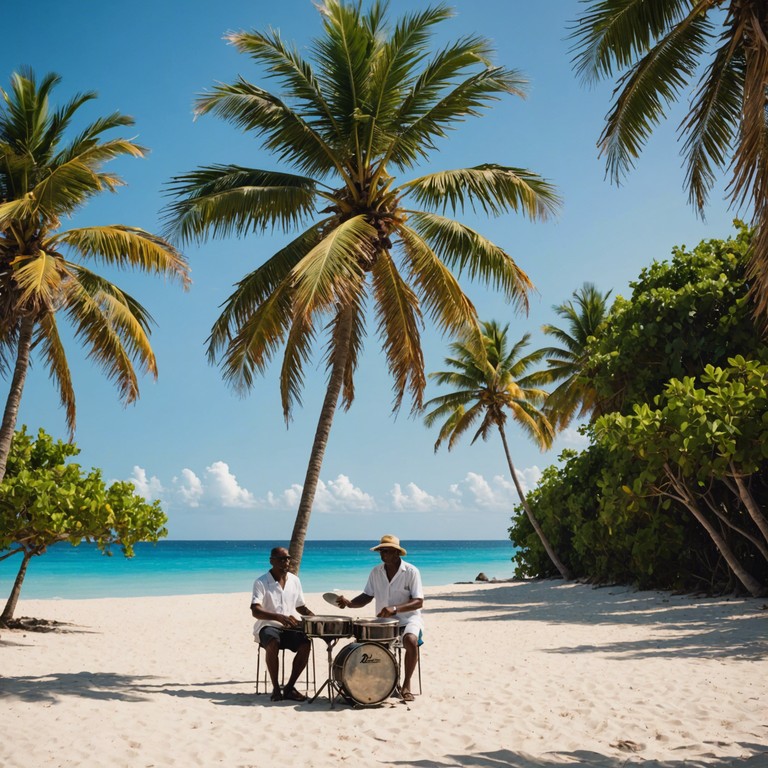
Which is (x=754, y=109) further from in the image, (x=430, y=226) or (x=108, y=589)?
(x=108, y=589)

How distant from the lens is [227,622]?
15602 millimetres

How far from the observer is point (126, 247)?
38.2 ft

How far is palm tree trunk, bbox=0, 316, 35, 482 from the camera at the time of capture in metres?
11.1

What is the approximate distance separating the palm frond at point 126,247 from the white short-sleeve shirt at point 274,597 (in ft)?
19.8

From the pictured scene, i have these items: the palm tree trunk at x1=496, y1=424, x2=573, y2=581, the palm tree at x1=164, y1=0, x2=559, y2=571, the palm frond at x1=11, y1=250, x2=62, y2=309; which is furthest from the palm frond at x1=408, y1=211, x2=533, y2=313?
the palm tree trunk at x1=496, y1=424, x2=573, y2=581

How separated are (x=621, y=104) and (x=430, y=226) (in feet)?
11.8

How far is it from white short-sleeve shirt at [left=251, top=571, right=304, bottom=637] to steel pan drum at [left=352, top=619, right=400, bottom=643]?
835 mm

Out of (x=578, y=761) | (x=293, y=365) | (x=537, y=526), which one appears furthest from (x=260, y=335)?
(x=537, y=526)

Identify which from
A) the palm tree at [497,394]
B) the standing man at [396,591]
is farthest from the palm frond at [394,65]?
the palm tree at [497,394]

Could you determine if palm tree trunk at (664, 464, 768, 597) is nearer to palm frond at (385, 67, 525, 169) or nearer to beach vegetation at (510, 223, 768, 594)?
beach vegetation at (510, 223, 768, 594)

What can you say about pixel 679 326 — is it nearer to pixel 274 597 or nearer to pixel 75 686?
pixel 274 597

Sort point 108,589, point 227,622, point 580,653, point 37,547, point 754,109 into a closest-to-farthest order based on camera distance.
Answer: point 754,109, point 580,653, point 37,547, point 227,622, point 108,589

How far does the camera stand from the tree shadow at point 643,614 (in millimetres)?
9656

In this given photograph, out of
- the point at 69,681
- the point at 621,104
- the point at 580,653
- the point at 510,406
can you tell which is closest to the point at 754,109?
the point at 621,104
